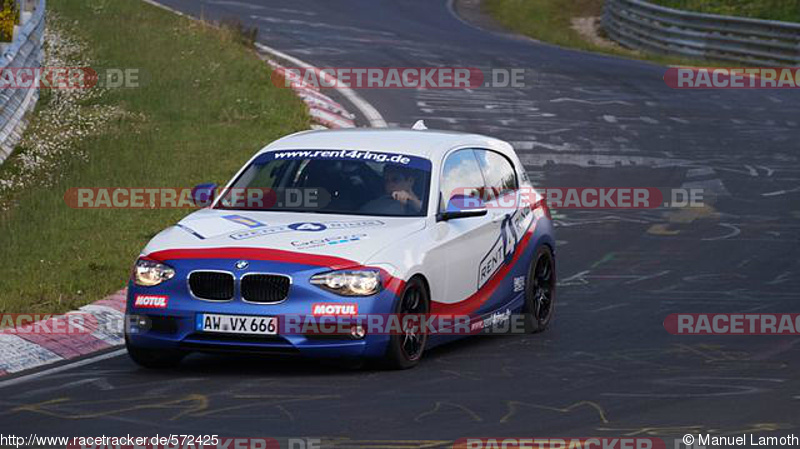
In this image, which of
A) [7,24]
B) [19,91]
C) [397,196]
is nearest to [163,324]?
[397,196]

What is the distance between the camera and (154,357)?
1073 centimetres

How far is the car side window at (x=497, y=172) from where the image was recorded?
41.7 feet

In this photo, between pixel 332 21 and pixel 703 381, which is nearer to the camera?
pixel 703 381

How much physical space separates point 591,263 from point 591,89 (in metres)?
12.7

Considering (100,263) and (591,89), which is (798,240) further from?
(591,89)

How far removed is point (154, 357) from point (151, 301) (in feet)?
1.33

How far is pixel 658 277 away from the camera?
15.5m

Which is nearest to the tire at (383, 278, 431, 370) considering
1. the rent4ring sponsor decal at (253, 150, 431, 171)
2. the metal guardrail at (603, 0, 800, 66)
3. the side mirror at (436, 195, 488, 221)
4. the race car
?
the race car

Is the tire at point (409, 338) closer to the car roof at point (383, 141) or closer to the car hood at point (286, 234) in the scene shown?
the car hood at point (286, 234)

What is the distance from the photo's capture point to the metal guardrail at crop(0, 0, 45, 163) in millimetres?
20328

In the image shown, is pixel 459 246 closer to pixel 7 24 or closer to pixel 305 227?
pixel 305 227

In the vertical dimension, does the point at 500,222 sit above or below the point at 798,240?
above

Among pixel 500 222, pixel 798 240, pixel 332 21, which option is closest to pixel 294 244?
pixel 500 222

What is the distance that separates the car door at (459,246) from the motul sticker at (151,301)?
69.9 inches
